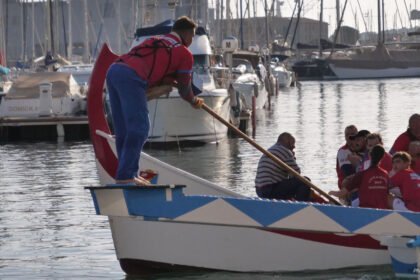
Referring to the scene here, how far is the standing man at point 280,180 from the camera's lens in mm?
14203

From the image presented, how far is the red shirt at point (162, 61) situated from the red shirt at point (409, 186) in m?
2.95

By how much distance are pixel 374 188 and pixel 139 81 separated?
3.18 meters

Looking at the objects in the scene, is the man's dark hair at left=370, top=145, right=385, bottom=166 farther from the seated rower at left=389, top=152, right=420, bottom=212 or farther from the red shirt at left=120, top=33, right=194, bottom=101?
the red shirt at left=120, top=33, right=194, bottom=101

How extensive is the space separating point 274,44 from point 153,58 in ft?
285

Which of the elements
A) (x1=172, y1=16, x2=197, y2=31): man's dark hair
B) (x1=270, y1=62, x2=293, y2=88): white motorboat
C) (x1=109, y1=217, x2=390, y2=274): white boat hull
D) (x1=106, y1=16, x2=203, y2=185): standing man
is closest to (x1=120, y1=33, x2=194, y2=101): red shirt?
(x1=106, y1=16, x2=203, y2=185): standing man

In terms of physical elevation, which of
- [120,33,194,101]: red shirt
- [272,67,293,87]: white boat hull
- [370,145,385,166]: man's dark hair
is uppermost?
[120,33,194,101]: red shirt

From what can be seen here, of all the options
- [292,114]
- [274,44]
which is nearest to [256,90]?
[292,114]

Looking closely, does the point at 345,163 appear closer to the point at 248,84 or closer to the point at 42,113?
the point at 42,113

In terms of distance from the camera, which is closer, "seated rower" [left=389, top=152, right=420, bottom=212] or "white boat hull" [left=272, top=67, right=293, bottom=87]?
"seated rower" [left=389, top=152, right=420, bottom=212]

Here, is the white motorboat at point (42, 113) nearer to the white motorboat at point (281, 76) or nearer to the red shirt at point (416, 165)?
the red shirt at point (416, 165)

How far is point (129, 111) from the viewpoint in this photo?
1149cm

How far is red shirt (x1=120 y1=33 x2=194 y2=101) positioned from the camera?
11570 mm

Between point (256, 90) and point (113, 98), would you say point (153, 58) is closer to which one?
point (113, 98)

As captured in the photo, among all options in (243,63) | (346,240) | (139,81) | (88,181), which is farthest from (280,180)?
(243,63)
